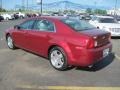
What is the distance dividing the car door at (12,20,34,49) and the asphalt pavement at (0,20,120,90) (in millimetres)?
633

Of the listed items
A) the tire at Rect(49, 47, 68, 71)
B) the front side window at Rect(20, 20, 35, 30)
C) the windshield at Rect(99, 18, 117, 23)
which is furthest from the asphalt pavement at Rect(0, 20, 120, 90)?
the windshield at Rect(99, 18, 117, 23)

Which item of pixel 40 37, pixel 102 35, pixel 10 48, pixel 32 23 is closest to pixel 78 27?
pixel 102 35

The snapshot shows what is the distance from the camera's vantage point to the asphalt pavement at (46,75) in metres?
5.99

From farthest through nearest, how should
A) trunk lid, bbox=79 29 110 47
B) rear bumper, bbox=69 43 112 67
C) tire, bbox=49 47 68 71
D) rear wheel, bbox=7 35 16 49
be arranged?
rear wheel, bbox=7 35 16 49
tire, bbox=49 47 68 71
trunk lid, bbox=79 29 110 47
rear bumper, bbox=69 43 112 67

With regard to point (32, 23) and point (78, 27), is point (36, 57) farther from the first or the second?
point (78, 27)

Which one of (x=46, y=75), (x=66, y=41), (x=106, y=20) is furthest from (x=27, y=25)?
(x=106, y=20)

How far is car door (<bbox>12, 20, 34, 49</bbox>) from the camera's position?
8.67 metres

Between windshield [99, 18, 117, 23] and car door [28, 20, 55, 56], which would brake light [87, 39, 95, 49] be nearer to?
car door [28, 20, 55, 56]

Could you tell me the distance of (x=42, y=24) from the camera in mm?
7961

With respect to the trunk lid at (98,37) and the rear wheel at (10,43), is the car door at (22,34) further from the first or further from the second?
the trunk lid at (98,37)

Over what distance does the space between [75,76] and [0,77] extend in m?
1.99

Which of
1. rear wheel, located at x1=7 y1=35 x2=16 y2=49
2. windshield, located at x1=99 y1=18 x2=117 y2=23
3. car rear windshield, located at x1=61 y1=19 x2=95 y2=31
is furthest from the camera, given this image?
windshield, located at x1=99 y1=18 x2=117 y2=23

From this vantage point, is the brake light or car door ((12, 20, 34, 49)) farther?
car door ((12, 20, 34, 49))

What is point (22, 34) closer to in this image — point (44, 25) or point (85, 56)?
point (44, 25)
